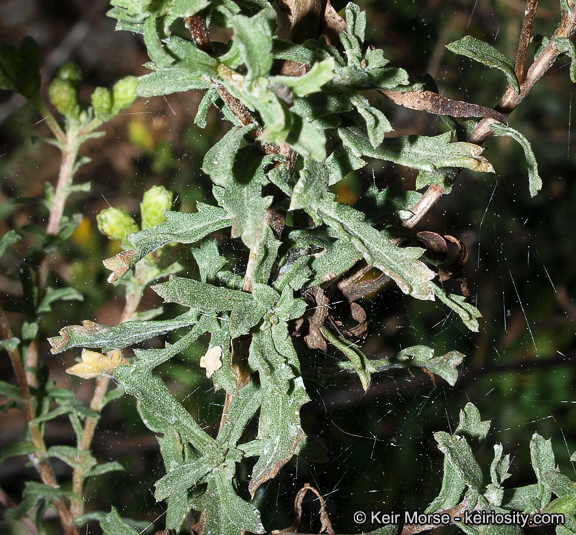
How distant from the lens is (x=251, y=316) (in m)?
A: 0.54

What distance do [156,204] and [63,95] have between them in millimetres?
375

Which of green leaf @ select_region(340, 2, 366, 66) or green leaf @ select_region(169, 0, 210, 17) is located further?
green leaf @ select_region(340, 2, 366, 66)

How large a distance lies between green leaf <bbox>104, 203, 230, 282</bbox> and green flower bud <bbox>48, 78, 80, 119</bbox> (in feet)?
2.20

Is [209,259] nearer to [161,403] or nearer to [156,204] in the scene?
[161,403]

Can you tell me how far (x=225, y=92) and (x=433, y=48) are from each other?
6.98 feet

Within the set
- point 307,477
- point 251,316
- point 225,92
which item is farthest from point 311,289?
point 307,477

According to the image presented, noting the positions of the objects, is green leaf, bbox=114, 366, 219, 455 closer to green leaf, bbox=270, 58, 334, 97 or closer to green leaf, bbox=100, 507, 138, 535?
green leaf, bbox=100, 507, 138, 535

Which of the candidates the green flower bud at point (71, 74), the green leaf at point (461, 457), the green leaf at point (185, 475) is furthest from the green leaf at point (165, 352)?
the green flower bud at point (71, 74)

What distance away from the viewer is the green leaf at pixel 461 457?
0.69 meters

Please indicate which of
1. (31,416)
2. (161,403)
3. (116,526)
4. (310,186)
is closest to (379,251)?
(310,186)

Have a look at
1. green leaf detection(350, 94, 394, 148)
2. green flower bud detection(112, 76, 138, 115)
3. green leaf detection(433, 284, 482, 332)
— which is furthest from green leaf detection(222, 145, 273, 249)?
green flower bud detection(112, 76, 138, 115)

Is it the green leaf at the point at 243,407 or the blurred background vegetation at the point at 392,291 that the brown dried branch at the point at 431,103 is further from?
the blurred background vegetation at the point at 392,291

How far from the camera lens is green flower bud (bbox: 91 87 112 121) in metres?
1.08

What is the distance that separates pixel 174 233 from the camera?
0.55 meters
